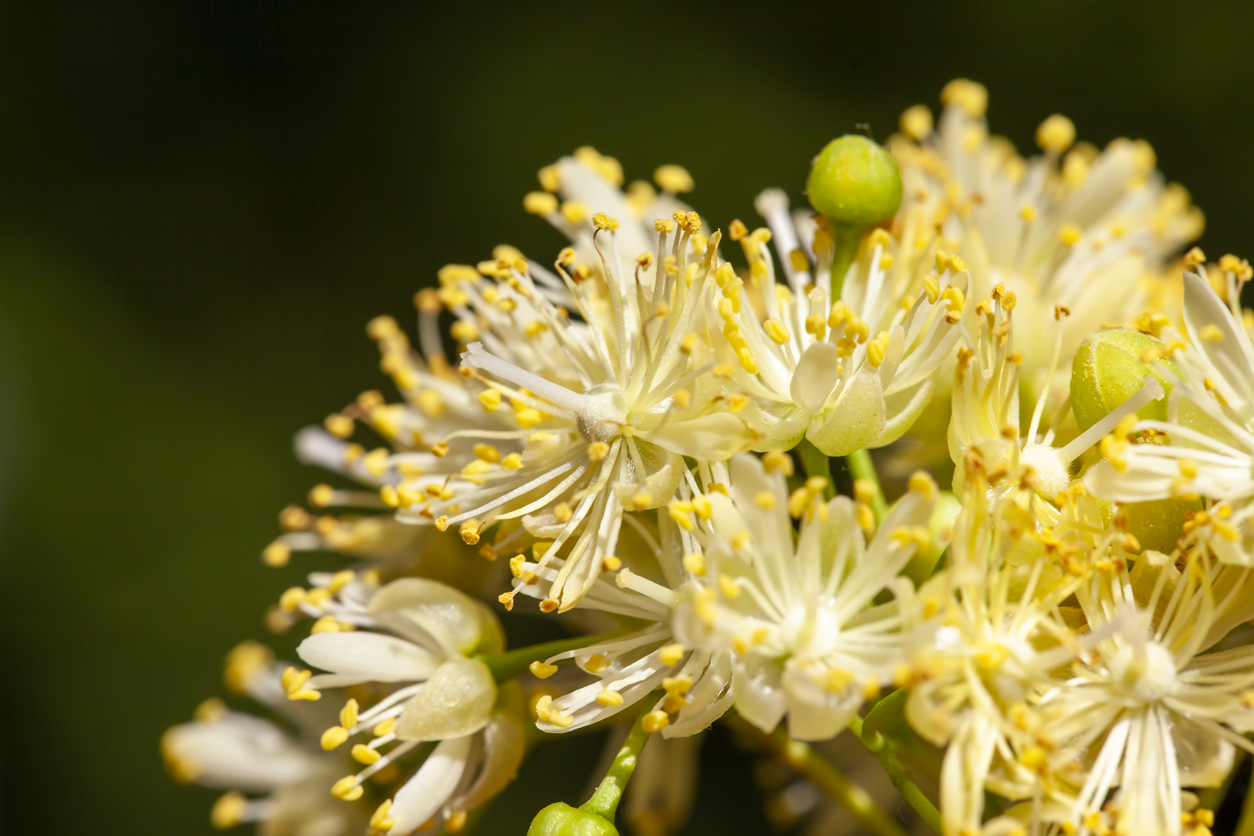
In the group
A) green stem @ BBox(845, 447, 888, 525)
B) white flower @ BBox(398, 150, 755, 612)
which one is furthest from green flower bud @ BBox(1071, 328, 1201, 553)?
white flower @ BBox(398, 150, 755, 612)

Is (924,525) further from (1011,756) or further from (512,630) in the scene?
(512,630)

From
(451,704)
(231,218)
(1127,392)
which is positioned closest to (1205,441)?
(1127,392)

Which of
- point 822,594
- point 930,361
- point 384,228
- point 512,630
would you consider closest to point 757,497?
point 822,594

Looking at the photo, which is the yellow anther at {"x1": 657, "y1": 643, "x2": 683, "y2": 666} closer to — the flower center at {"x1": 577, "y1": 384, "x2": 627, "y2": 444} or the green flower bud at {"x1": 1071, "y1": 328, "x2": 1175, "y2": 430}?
the flower center at {"x1": 577, "y1": 384, "x2": 627, "y2": 444}

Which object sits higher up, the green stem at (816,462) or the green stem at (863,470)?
the green stem at (816,462)

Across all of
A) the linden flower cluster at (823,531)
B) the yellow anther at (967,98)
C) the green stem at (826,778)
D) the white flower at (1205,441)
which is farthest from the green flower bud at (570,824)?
the yellow anther at (967,98)

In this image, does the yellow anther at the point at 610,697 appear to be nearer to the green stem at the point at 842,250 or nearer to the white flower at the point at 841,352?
the white flower at the point at 841,352

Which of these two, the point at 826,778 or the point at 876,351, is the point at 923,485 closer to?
the point at 876,351
